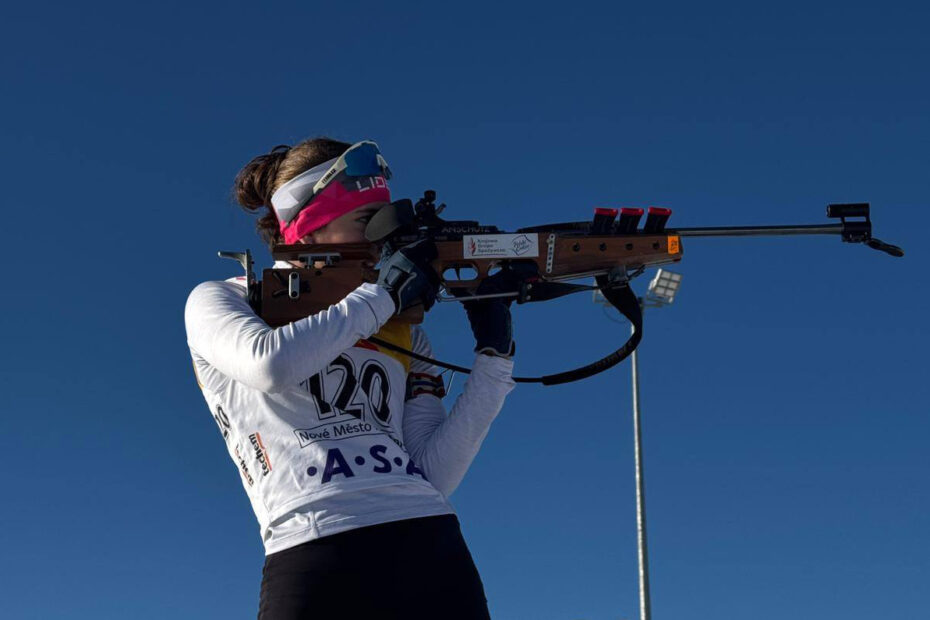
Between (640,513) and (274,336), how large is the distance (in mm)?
25322

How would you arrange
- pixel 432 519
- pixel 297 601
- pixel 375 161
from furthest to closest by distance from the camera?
1. pixel 375 161
2. pixel 432 519
3. pixel 297 601

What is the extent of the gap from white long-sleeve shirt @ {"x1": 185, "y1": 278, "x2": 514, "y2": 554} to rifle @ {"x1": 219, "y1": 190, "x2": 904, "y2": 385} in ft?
0.76

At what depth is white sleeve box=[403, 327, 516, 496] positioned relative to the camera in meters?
4.34

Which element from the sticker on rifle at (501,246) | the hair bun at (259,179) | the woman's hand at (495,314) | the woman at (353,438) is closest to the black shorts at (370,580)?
the woman at (353,438)

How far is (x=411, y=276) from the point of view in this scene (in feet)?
14.5

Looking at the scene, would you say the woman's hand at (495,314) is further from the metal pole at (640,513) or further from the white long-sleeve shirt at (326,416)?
the metal pole at (640,513)

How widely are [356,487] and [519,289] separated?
1309 millimetres

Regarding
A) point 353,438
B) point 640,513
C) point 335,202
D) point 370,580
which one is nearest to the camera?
point 370,580

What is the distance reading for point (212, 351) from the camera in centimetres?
409

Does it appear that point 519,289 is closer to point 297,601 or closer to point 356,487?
point 356,487

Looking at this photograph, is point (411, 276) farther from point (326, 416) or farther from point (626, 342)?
point (626, 342)

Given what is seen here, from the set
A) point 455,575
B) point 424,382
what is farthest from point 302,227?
point 455,575

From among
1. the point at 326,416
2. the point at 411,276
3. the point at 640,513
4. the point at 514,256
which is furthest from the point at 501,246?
the point at 640,513

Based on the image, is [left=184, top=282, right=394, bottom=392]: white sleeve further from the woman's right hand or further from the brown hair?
the brown hair
